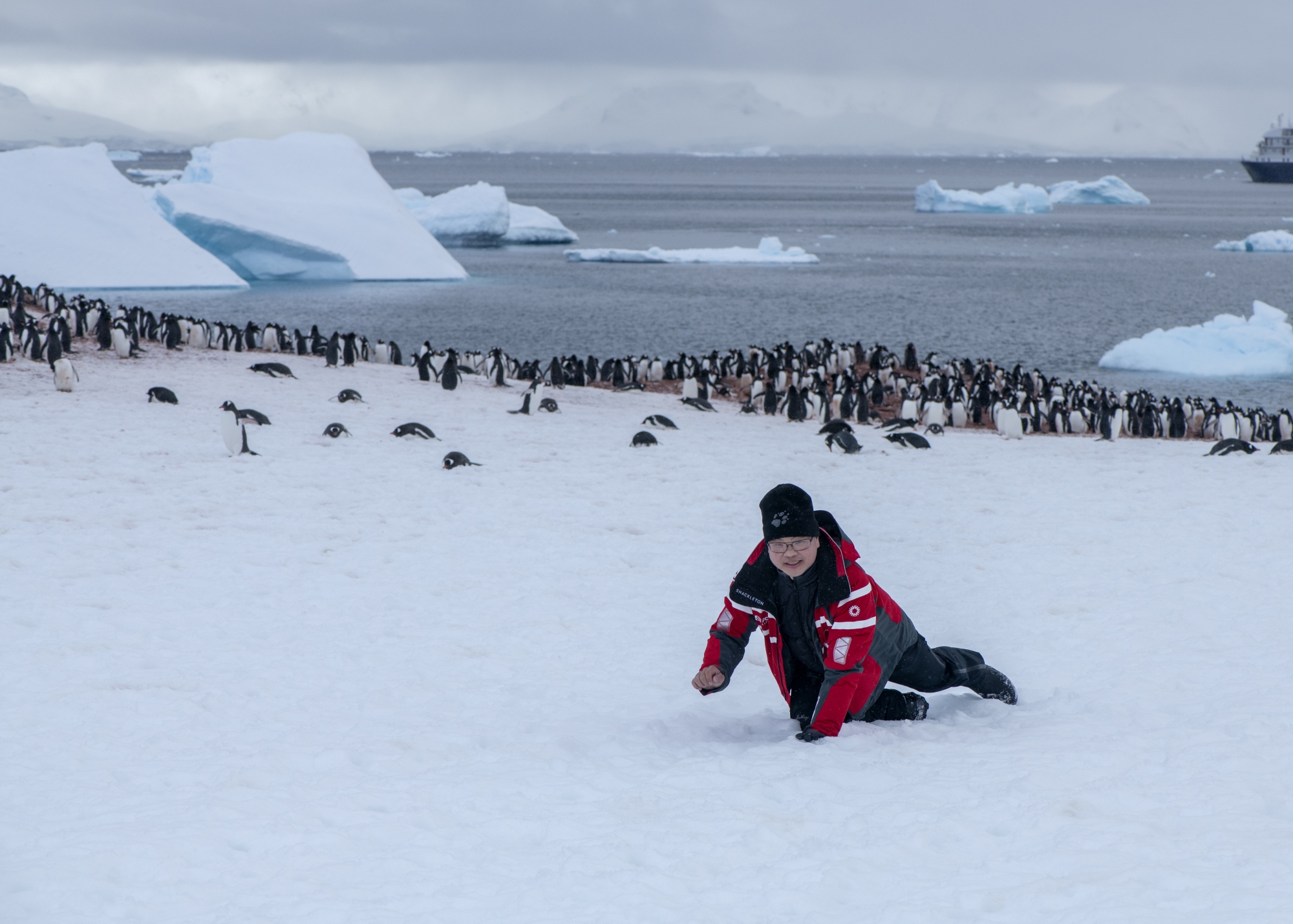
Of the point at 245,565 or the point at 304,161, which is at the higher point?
the point at 304,161

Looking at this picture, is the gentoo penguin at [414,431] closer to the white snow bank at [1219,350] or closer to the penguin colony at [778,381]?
the penguin colony at [778,381]

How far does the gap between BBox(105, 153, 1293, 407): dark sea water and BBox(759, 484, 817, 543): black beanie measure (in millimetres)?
19691

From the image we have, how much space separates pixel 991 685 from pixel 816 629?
1.03 m

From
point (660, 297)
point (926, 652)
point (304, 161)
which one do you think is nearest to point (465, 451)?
point (926, 652)

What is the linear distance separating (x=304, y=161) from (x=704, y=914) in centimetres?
3783

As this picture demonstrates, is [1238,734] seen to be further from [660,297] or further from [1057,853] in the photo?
[660,297]

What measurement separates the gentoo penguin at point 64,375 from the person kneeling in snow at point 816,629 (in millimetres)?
10323

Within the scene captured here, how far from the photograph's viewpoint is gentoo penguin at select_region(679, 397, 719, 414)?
49.1 ft

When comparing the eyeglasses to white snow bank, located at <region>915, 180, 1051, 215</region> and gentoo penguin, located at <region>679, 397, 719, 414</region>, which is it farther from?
white snow bank, located at <region>915, 180, 1051, 215</region>

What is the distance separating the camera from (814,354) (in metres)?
20.0

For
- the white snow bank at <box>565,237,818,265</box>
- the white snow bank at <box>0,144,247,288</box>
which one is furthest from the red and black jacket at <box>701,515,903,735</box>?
the white snow bank at <box>565,237,818,265</box>

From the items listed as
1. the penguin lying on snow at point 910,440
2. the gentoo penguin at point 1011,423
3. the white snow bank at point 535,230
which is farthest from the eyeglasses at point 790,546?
the white snow bank at point 535,230

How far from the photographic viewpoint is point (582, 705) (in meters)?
4.50

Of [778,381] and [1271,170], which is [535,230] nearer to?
[778,381]
